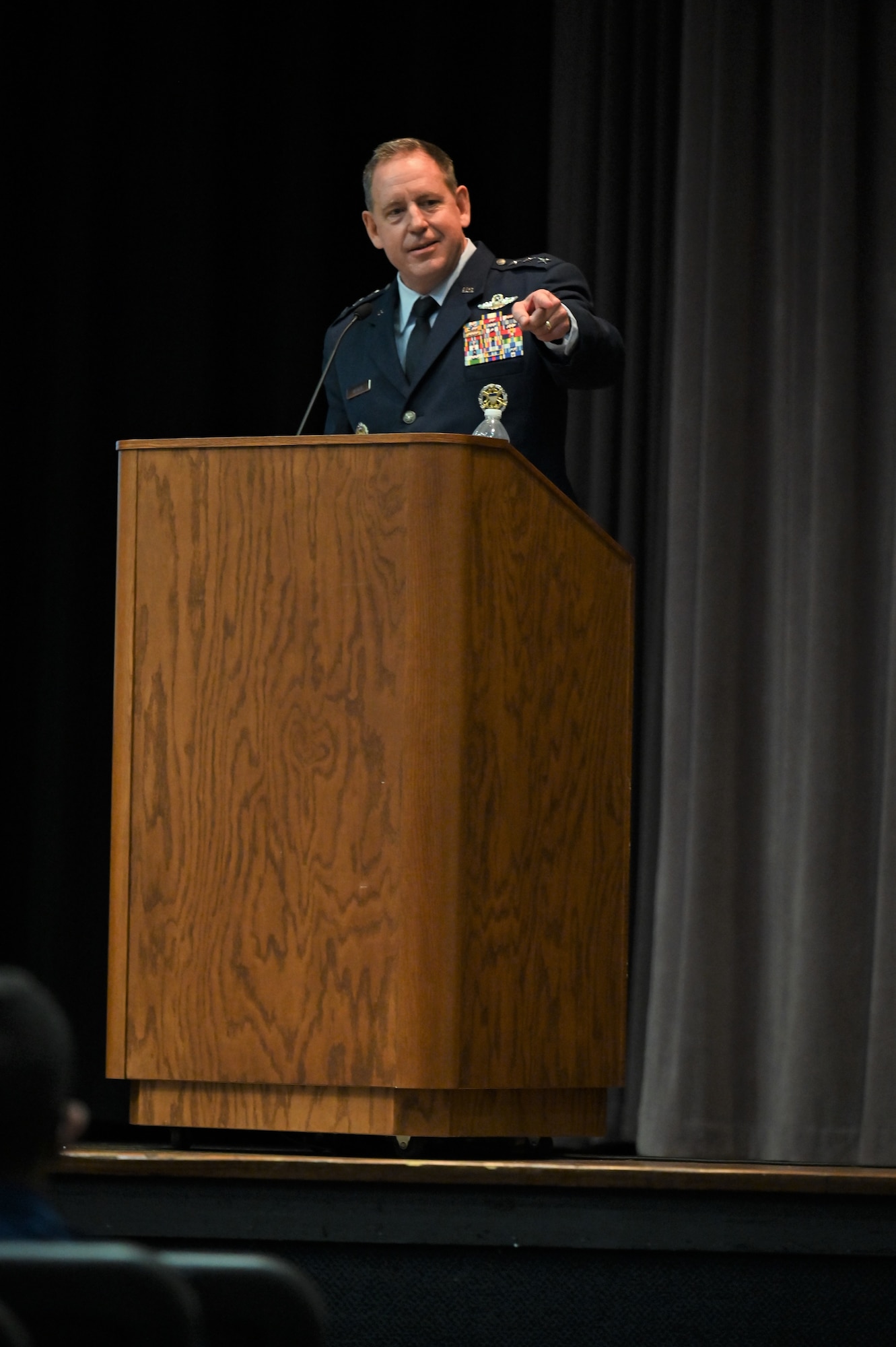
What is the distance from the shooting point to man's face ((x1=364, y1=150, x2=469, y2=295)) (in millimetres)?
2865

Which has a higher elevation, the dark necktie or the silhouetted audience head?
the dark necktie

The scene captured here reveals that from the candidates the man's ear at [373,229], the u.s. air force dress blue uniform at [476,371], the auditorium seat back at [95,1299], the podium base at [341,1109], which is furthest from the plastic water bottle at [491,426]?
the auditorium seat back at [95,1299]

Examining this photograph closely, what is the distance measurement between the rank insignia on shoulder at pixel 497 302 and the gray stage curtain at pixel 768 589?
3.53 feet

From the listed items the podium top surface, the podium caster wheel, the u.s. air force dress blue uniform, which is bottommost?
the podium caster wheel

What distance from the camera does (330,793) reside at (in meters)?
2.23

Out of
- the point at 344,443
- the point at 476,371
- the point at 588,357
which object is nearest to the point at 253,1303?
the point at 344,443

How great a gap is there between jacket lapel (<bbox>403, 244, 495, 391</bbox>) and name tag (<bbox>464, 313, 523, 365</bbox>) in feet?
0.15

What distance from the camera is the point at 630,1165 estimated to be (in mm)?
→ 2344

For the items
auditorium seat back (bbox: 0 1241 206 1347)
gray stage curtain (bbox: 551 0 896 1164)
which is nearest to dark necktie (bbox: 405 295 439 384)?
gray stage curtain (bbox: 551 0 896 1164)

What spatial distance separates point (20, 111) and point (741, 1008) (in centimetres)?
251

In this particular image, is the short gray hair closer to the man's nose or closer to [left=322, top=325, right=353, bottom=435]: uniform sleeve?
the man's nose

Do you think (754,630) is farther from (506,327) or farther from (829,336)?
(506,327)

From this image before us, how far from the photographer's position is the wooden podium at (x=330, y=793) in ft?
7.21

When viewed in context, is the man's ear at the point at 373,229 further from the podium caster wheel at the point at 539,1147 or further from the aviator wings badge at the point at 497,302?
the podium caster wheel at the point at 539,1147
